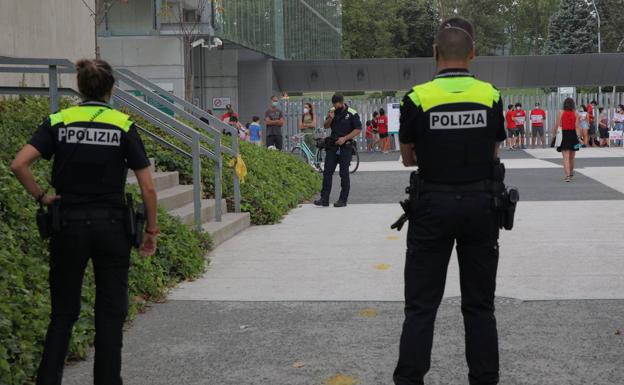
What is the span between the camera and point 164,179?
12438 millimetres

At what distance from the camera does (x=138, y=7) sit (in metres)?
29.3

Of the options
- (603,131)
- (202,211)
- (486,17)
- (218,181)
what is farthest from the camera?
(486,17)

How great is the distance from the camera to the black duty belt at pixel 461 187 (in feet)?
15.6

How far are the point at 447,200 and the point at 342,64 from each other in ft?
117

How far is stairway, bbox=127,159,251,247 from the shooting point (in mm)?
11070

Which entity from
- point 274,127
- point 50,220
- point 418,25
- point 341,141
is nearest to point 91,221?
point 50,220

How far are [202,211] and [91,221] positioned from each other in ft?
23.3

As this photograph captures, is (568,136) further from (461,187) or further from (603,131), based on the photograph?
(603,131)

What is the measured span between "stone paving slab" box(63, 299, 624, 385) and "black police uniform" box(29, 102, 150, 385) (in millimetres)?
714

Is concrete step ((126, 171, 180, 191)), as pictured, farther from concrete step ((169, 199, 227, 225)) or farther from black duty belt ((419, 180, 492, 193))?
black duty belt ((419, 180, 492, 193))

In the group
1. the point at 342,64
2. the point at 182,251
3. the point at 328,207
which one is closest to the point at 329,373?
the point at 182,251

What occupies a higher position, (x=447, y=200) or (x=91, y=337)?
(x=447, y=200)

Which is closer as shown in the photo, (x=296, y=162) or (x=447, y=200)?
(x=447, y=200)

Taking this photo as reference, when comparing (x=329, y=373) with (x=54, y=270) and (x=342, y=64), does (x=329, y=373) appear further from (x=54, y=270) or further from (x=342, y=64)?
(x=342, y=64)
